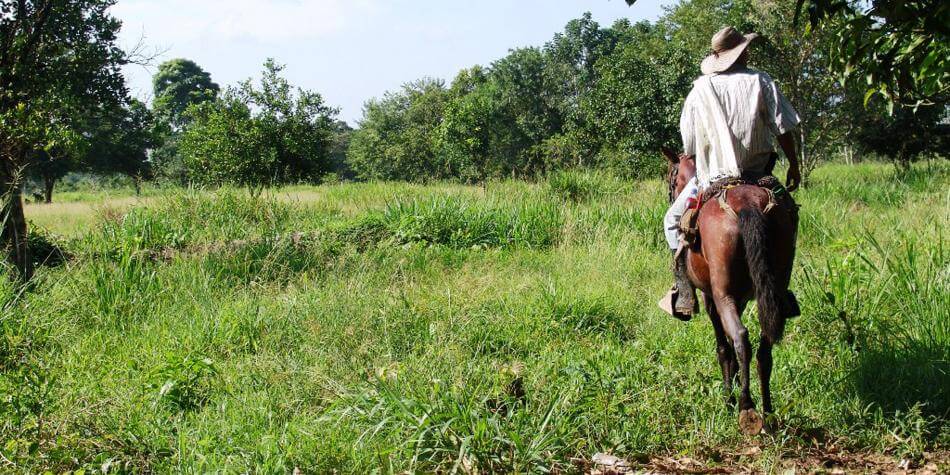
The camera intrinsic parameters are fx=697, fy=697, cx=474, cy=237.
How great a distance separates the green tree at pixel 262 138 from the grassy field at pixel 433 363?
60.7 feet

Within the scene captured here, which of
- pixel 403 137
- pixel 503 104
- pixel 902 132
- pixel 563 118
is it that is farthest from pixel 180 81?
pixel 902 132

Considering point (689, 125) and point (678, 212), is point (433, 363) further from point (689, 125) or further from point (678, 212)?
point (689, 125)

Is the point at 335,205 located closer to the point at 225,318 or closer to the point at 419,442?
the point at 225,318

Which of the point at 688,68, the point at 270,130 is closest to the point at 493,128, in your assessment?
the point at 270,130

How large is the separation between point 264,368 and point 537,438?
7.46 feet

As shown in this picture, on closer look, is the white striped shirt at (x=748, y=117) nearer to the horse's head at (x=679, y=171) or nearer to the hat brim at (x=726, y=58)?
the hat brim at (x=726, y=58)

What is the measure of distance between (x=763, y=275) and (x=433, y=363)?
220 cm

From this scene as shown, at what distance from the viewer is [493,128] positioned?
51.9 metres

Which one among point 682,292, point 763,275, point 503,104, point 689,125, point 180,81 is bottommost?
point 682,292

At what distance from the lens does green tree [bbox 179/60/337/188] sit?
26.8 meters

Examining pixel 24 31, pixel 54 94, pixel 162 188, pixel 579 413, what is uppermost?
pixel 24 31

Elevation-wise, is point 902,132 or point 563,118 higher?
point 563,118

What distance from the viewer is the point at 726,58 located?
454 cm

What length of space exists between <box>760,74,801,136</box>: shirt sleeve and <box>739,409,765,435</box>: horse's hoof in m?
1.72
